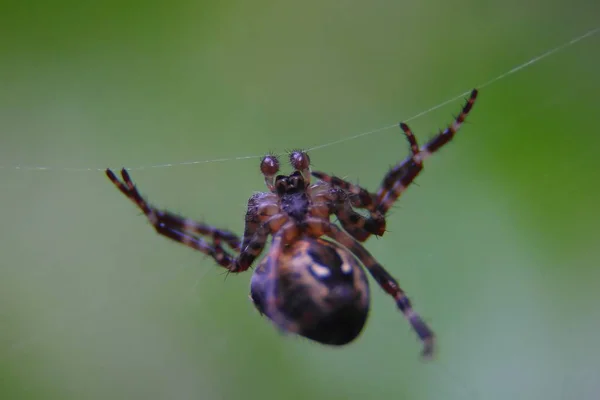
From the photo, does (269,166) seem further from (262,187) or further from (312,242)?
(262,187)

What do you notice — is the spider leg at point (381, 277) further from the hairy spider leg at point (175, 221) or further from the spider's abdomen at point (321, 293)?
the hairy spider leg at point (175, 221)

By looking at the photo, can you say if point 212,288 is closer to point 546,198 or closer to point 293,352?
point 293,352

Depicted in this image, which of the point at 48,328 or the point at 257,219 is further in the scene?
the point at 48,328

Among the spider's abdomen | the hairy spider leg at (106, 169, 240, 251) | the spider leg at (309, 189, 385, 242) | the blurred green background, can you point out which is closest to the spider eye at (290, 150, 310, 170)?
the spider leg at (309, 189, 385, 242)

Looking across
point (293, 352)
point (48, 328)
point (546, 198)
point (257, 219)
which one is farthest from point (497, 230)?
point (48, 328)

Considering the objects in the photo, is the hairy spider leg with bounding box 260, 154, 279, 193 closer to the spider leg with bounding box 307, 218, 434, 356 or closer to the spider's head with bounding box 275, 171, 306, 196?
the spider's head with bounding box 275, 171, 306, 196

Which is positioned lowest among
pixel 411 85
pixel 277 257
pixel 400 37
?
pixel 277 257

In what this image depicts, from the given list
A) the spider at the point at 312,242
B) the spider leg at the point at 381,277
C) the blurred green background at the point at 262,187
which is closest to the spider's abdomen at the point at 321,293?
the spider at the point at 312,242

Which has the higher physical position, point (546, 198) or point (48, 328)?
point (48, 328)
